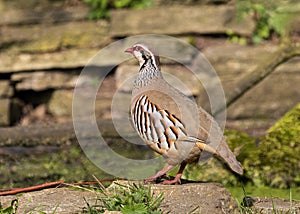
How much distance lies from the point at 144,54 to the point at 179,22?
502 centimetres

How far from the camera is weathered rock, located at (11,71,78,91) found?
9719 mm

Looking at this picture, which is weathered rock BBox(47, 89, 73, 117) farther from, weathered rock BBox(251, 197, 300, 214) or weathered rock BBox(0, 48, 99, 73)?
weathered rock BBox(251, 197, 300, 214)

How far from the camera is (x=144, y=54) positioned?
4582 millimetres

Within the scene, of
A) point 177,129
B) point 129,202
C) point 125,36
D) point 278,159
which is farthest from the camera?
point 125,36

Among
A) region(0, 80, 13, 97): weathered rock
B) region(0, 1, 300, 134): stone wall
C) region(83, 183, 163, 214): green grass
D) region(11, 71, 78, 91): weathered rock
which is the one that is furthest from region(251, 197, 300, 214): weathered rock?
region(0, 80, 13, 97): weathered rock

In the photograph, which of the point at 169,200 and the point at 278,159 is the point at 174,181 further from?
the point at 278,159

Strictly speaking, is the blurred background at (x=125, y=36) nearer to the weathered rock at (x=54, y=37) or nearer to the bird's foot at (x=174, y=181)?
the weathered rock at (x=54, y=37)

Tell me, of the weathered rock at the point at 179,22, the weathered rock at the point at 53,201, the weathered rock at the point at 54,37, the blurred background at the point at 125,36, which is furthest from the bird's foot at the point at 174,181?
the weathered rock at the point at 54,37

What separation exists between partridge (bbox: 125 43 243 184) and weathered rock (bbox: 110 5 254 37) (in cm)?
514

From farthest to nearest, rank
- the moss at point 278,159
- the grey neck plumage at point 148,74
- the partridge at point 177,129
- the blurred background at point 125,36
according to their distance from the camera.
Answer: the blurred background at point 125,36, the moss at point 278,159, the grey neck plumage at point 148,74, the partridge at point 177,129

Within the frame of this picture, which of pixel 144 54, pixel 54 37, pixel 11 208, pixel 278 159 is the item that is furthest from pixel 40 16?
pixel 11 208

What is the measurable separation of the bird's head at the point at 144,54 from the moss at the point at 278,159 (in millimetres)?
1663

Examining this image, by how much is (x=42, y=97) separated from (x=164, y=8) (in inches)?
89.1

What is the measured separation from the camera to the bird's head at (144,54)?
455 centimetres
